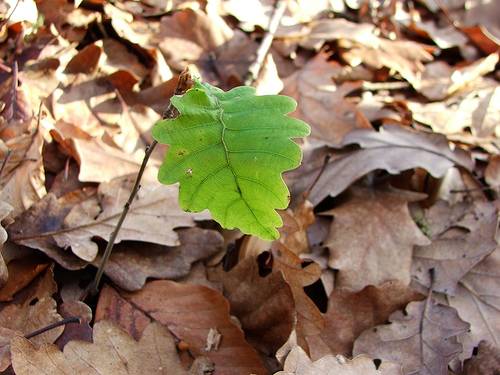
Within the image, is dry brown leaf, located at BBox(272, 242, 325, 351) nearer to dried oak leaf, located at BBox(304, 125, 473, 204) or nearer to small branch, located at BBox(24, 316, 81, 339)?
dried oak leaf, located at BBox(304, 125, 473, 204)

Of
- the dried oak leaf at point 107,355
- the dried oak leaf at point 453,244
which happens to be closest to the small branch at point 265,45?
the dried oak leaf at point 453,244

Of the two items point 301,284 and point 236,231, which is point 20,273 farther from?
point 301,284

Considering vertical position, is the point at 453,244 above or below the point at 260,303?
below

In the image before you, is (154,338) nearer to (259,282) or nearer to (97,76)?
(259,282)

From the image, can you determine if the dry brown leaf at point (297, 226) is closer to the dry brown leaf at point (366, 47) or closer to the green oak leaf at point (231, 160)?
the green oak leaf at point (231, 160)

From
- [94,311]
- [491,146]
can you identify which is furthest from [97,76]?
[491,146]

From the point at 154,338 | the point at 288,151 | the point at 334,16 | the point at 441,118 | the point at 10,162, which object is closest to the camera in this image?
the point at 288,151

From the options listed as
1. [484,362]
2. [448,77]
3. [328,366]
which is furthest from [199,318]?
[448,77]
